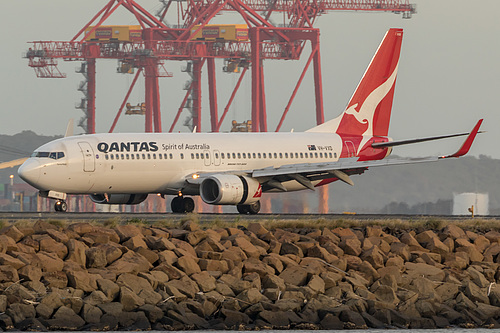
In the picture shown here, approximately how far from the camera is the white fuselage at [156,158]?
1475 inches

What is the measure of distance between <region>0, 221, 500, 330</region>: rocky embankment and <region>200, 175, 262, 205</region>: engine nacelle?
1151 cm

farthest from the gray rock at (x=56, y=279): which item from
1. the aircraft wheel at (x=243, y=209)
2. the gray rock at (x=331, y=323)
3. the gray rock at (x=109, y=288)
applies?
the aircraft wheel at (x=243, y=209)

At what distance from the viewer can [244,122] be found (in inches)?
4232

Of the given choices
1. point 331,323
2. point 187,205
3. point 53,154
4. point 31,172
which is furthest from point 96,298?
point 187,205

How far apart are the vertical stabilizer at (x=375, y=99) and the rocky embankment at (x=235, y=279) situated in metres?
19.2

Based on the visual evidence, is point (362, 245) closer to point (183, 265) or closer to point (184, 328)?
point (183, 265)

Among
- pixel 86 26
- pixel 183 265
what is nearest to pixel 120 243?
pixel 183 265

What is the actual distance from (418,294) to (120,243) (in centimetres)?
684

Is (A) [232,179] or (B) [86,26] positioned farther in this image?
(B) [86,26]

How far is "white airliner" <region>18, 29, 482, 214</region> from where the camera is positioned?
124 ft

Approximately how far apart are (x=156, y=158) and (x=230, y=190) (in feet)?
9.76

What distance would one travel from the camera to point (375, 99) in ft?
154

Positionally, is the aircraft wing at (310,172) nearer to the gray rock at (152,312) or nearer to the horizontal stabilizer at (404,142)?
the horizontal stabilizer at (404,142)

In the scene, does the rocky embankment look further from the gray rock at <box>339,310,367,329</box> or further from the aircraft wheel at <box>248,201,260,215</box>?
the aircraft wheel at <box>248,201,260,215</box>
